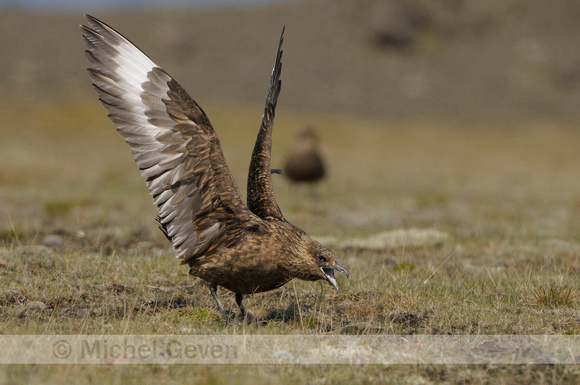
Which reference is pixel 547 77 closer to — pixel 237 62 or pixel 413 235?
pixel 237 62

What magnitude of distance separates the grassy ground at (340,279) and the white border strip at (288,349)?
4.2 inches

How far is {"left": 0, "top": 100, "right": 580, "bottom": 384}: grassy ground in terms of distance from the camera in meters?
3.66

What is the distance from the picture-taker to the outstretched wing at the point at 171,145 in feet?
14.2

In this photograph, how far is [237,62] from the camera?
145 feet

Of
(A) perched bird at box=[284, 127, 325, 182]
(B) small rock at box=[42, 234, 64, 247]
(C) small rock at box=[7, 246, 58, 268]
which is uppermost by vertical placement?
(C) small rock at box=[7, 246, 58, 268]

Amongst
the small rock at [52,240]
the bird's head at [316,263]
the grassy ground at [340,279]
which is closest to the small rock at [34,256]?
the grassy ground at [340,279]

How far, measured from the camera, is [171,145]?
4.34 metres

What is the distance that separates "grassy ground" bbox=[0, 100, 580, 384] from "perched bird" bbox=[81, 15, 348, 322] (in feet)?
1.29

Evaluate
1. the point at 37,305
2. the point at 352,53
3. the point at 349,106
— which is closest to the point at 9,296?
the point at 37,305

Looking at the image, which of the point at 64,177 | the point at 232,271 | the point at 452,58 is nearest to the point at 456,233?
the point at 232,271

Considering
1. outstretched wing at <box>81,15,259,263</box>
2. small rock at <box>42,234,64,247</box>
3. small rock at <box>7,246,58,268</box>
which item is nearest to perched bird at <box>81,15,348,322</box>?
outstretched wing at <box>81,15,259,263</box>

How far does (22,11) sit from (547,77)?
39580 millimetres

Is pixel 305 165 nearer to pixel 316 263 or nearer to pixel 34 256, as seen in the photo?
pixel 34 256

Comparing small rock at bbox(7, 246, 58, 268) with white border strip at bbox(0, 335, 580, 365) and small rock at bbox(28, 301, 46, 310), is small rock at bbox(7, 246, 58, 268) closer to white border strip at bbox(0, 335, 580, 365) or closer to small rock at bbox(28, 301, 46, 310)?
small rock at bbox(28, 301, 46, 310)
